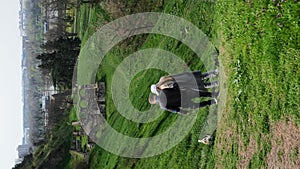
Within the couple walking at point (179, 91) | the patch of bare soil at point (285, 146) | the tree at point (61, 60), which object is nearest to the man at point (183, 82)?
the couple walking at point (179, 91)

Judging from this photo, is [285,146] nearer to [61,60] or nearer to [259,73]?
[259,73]

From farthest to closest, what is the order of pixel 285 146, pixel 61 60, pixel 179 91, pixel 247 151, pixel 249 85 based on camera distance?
1. pixel 61 60
2. pixel 179 91
3. pixel 249 85
4. pixel 247 151
5. pixel 285 146

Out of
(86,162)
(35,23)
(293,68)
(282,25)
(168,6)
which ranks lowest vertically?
(86,162)

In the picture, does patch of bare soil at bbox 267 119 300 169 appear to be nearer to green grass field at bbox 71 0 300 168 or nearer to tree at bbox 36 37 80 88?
green grass field at bbox 71 0 300 168

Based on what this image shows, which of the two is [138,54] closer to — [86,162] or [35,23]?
[86,162]

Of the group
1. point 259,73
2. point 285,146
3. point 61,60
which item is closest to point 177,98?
point 259,73

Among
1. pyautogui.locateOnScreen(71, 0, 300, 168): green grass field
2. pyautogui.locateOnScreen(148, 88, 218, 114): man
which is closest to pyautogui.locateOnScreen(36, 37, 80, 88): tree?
pyautogui.locateOnScreen(71, 0, 300, 168): green grass field

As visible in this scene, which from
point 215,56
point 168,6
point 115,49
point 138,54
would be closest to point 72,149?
point 115,49

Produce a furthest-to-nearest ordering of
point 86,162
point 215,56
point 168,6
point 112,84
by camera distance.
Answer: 1. point 112,84
2. point 86,162
3. point 168,6
4. point 215,56
